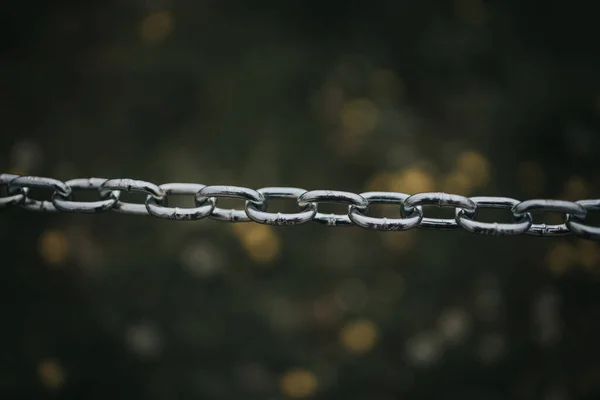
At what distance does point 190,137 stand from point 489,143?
1.04 metres

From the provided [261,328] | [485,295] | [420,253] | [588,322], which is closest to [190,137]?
[261,328]

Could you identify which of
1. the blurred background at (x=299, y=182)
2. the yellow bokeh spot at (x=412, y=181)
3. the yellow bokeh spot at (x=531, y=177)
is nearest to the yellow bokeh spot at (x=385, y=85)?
the blurred background at (x=299, y=182)

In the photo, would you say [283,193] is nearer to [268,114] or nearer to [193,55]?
[268,114]

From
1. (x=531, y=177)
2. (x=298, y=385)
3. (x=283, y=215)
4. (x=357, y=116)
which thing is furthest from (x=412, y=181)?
(x=283, y=215)

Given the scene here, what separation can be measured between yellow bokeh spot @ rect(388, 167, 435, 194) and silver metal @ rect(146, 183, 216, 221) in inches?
35.9

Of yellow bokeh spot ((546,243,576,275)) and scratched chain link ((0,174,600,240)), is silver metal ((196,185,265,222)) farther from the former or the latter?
yellow bokeh spot ((546,243,576,275))

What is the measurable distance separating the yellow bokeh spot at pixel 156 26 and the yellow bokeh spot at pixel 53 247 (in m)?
0.75

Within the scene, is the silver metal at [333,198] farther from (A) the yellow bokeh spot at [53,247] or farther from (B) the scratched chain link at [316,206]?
(A) the yellow bokeh spot at [53,247]

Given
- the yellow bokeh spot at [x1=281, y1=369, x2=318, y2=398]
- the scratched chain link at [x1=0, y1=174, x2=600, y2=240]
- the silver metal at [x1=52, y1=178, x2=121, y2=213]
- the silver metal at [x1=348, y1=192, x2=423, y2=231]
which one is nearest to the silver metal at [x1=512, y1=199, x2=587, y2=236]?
the scratched chain link at [x1=0, y1=174, x2=600, y2=240]

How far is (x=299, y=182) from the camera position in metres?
1.63

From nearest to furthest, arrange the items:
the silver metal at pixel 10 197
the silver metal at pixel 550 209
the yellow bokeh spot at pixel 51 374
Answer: the silver metal at pixel 550 209 → the silver metal at pixel 10 197 → the yellow bokeh spot at pixel 51 374

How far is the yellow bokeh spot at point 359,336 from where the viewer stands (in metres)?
1.58

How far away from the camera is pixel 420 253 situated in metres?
1.59

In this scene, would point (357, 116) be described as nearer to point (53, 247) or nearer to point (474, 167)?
point (474, 167)
